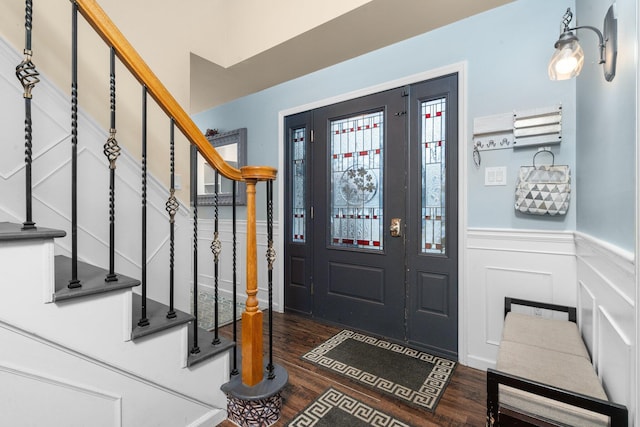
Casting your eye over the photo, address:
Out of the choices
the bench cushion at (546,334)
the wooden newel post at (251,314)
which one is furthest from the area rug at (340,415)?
the bench cushion at (546,334)

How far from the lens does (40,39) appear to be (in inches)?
69.1

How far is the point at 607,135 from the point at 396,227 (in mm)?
1417

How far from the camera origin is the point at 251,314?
149cm

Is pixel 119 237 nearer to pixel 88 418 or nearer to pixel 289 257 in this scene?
pixel 88 418

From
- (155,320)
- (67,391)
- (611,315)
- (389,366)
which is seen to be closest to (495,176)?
(611,315)

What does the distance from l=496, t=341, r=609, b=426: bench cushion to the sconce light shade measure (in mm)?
1280

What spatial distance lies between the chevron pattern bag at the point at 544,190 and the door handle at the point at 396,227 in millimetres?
837

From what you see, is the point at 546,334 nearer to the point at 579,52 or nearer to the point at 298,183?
the point at 579,52

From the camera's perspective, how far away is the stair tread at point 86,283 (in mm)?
1018

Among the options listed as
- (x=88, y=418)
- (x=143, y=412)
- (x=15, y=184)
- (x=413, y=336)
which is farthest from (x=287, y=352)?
(x=15, y=184)

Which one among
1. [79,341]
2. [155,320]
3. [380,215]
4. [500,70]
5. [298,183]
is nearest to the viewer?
[79,341]

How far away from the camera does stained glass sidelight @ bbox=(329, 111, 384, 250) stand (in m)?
2.61

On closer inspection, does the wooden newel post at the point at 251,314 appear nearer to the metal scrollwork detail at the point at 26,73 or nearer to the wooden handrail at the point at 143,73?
the wooden handrail at the point at 143,73

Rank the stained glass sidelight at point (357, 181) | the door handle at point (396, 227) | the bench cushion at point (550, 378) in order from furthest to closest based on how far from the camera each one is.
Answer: the stained glass sidelight at point (357, 181)
the door handle at point (396, 227)
the bench cushion at point (550, 378)
